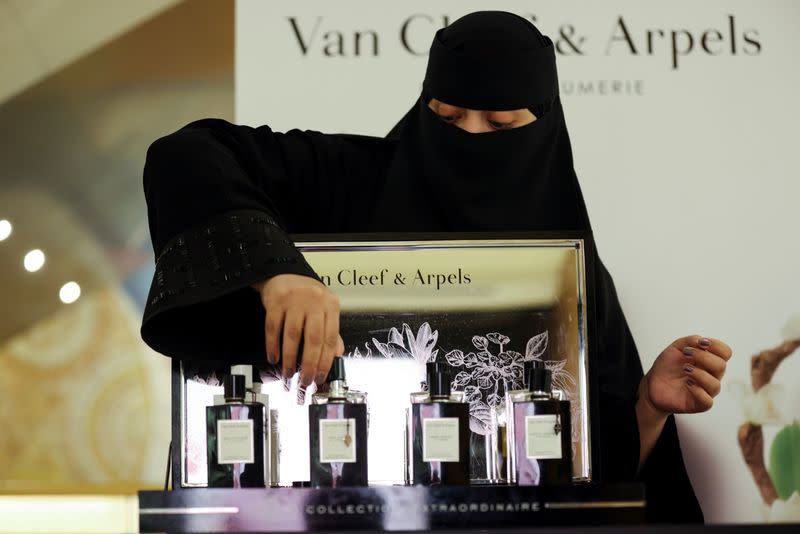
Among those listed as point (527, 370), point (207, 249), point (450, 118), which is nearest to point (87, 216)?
point (450, 118)

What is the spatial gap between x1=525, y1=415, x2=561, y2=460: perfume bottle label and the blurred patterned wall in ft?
3.49

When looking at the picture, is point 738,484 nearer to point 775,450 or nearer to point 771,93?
point 775,450

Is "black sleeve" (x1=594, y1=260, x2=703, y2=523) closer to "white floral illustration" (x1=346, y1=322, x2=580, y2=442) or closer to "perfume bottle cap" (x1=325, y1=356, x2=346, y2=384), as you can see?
"white floral illustration" (x1=346, y1=322, x2=580, y2=442)

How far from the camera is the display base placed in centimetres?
112

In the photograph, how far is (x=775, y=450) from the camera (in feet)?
6.86

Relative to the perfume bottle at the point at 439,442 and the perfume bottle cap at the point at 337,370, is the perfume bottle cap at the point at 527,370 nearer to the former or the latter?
the perfume bottle at the point at 439,442

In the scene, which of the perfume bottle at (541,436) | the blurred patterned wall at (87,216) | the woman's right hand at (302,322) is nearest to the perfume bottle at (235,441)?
the woman's right hand at (302,322)

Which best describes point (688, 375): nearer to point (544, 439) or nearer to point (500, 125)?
point (544, 439)

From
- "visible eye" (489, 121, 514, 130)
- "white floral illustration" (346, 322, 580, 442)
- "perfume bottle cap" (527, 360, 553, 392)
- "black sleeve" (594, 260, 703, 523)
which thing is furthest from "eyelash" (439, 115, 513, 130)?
"perfume bottle cap" (527, 360, 553, 392)

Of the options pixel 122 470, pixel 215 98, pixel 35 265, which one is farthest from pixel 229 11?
pixel 122 470

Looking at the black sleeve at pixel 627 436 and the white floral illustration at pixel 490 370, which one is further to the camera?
the black sleeve at pixel 627 436

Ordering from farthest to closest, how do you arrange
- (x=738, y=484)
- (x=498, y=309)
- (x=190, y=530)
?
(x=738, y=484)
(x=498, y=309)
(x=190, y=530)

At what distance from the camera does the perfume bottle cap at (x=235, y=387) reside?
1345mm

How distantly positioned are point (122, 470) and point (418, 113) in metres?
0.92
